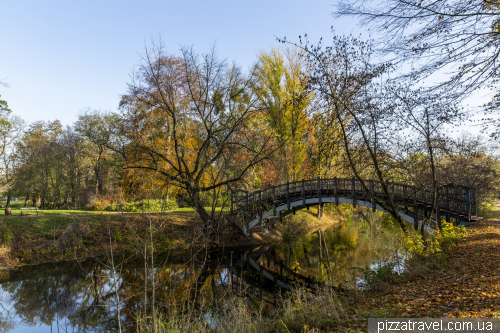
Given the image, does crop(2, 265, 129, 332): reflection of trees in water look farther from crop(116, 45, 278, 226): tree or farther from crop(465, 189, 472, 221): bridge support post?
crop(465, 189, 472, 221): bridge support post

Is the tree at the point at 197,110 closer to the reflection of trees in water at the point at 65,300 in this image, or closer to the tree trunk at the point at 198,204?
the tree trunk at the point at 198,204

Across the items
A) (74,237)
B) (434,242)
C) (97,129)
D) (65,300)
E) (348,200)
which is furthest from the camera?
(97,129)

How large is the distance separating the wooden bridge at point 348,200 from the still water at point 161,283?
2.00 m

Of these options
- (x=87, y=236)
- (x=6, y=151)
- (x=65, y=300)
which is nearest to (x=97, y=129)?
(x=6, y=151)

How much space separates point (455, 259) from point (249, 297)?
20.6 ft

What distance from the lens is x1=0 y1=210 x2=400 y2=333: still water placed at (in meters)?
8.60

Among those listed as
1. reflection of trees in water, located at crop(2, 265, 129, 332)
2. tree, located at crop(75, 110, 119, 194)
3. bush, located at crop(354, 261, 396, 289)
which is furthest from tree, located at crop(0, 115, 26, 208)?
bush, located at crop(354, 261, 396, 289)

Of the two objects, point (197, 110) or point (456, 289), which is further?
point (197, 110)

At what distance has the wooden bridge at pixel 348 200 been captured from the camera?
12438 millimetres

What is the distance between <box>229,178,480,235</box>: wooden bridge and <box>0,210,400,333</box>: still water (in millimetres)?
1995

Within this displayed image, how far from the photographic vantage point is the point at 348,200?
1611cm

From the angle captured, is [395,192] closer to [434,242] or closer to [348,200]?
[348,200]

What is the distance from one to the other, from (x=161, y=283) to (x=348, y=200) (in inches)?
410

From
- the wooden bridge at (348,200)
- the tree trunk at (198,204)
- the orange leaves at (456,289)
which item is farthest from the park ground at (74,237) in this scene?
the orange leaves at (456,289)
